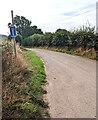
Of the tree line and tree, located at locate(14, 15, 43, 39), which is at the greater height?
tree, located at locate(14, 15, 43, 39)

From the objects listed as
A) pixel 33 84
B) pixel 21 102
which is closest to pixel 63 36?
pixel 33 84

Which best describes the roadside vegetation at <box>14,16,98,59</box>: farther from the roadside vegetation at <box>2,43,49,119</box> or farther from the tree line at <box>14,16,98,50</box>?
the roadside vegetation at <box>2,43,49,119</box>

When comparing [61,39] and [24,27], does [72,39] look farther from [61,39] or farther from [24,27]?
[24,27]

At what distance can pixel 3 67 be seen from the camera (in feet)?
36.6

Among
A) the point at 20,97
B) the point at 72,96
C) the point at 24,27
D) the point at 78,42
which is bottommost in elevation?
the point at 72,96

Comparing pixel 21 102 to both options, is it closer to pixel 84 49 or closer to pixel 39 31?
pixel 84 49

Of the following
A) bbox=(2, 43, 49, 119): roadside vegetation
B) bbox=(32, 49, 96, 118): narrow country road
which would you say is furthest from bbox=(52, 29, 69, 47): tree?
bbox=(2, 43, 49, 119): roadside vegetation

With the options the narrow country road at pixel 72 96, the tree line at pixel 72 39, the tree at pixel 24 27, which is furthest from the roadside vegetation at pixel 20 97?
the tree at pixel 24 27

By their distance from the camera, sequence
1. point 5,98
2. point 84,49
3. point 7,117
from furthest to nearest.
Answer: point 84,49 < point 5,98 < point 7,117

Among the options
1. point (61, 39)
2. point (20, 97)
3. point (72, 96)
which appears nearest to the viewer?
point (20, 97)

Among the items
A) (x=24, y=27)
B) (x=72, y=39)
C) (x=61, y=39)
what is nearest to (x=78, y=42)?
(x=72, y=39)

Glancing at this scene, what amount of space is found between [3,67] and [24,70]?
1.41 metres

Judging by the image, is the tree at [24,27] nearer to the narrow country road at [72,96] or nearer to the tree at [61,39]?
the tree at [61,39]

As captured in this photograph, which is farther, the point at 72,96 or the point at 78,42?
the point at 78,42
